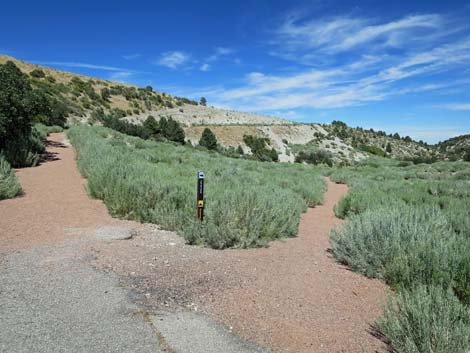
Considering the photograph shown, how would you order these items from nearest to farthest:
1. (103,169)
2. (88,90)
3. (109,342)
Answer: (109,342), (103,169), (88,90)

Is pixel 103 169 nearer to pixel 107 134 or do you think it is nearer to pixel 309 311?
pixel 309 311

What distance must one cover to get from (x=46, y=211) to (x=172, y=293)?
16.4 ft

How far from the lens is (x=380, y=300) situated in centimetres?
421

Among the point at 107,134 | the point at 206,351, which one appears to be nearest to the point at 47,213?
the point at 206,351

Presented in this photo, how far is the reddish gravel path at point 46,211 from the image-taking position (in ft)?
19.2

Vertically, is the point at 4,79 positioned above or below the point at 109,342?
above

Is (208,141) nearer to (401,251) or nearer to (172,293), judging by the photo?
(401,251)

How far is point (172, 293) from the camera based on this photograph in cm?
402

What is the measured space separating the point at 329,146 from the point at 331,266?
6014cm

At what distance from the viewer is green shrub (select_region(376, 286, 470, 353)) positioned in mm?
2701

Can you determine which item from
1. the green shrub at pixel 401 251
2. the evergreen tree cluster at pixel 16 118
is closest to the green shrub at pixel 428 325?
the green shrub at pixel 401 251

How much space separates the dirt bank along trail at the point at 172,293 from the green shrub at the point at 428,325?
28 cm

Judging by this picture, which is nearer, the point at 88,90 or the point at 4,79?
the point at 4,79

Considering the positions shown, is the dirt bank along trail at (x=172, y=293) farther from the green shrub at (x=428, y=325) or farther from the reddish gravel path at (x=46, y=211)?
the green shrub at (x=428, y=325)
